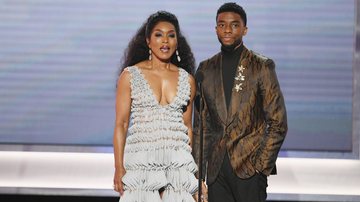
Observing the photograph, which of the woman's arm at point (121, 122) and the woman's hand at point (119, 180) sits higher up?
the woman's arm at point (121, 122)

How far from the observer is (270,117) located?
395cm

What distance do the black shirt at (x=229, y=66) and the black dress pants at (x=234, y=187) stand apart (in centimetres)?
29

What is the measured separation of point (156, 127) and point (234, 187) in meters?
0.45

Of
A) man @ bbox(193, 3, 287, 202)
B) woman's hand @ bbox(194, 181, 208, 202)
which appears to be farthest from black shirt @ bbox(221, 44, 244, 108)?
woman's hand @ bbox(194, 181, 208, 202)

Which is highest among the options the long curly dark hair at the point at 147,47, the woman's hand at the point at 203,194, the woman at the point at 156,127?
the long curly dark hair at the point at 147,47

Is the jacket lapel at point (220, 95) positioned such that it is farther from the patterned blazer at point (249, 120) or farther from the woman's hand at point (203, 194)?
the woman's hand at point (203, 194)

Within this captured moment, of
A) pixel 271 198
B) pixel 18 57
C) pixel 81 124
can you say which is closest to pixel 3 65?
pixel 18 57

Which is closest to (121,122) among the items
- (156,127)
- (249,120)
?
(156,127)

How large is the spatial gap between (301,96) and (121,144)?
6.40 feet

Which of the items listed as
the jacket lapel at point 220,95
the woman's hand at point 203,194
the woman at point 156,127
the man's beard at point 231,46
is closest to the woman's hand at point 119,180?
the woman at point 156,127

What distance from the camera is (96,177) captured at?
5.57 meters

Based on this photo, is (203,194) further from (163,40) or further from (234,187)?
(163,40)

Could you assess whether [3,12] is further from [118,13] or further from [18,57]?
[118,13]

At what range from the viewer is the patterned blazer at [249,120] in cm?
393
